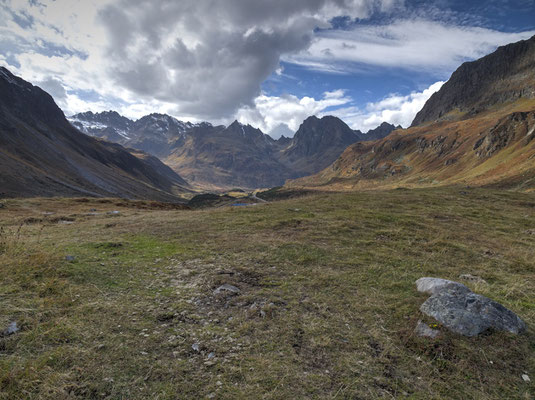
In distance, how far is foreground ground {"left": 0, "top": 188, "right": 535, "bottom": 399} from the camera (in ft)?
16.4

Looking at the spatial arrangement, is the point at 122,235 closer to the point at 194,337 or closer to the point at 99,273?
the point at 99,273

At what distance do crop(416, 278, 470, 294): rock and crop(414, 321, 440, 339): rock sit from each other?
1.74 metres

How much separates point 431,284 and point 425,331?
2511mm

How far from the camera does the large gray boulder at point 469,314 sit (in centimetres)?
658

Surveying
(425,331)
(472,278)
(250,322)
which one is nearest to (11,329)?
(250,322)

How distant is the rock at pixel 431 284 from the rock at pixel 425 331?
1.74 m

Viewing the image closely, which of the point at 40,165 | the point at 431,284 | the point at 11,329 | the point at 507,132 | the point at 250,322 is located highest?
the point at 507,132

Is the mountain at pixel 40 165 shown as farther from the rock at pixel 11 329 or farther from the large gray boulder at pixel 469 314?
the large gray boulder at pixel 469 314

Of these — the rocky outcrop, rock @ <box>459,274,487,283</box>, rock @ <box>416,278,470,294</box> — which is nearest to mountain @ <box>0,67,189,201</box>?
rock @ <box>416,278,470,294</box>

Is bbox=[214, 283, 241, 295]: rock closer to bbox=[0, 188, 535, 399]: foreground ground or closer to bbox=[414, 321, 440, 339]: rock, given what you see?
bbox=[0, 188, 535, 399]: foreground ground

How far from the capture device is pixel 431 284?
8.70 m

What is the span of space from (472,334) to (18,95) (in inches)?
11182

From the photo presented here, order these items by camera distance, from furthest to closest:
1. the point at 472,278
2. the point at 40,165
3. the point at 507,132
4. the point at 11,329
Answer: the point at 40,165
the point at 507,132
the point at 472,278
the point at 11,329

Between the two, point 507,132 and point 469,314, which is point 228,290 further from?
point 507,132
